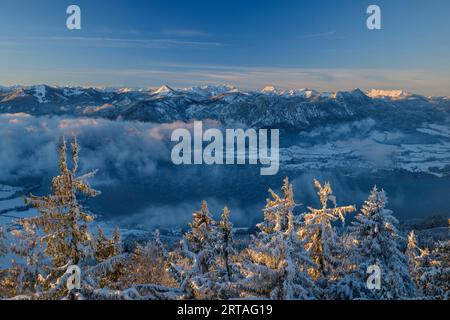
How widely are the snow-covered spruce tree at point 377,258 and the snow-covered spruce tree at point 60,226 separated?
1005 cm

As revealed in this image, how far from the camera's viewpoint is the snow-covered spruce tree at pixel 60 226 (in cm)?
1252

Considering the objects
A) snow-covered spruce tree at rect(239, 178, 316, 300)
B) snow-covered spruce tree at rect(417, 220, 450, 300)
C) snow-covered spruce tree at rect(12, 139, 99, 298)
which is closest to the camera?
snow-covered spruce tree at rect(12, 139, 99, 298)

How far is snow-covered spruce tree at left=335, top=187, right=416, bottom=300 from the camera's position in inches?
586

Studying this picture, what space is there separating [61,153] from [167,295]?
5.62 m

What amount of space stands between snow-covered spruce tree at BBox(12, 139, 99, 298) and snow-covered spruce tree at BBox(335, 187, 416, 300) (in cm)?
1005

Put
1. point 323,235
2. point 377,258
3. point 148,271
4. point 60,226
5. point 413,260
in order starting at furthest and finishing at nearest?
point 413,260 < point 148,271 < point 323,235 < point 377,258 < point 60,226

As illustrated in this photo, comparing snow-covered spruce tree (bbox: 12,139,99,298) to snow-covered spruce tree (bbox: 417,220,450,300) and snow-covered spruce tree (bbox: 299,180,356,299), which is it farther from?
snow-covered spruce tree (bbox: 417,220,450,300)

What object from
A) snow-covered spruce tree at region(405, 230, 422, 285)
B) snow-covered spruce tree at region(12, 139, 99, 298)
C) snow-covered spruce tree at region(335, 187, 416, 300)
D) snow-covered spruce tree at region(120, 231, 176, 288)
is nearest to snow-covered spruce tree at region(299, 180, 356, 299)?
snow-covered spruce tree at region(335, 187, 416, 300)

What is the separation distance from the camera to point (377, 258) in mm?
15609

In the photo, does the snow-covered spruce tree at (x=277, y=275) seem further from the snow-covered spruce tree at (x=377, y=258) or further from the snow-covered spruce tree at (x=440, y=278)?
the snow-covered spruce tree at (x=440, y=278)

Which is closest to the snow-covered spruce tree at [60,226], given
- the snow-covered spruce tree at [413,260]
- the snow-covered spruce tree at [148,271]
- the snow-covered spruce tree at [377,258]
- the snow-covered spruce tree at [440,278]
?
the snow-covered spruce tree at [148,271]

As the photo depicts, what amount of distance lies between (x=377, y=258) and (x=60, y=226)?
41.0ft

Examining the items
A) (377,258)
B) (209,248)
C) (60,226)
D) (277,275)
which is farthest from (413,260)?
(60,226)

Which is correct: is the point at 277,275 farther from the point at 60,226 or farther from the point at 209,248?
the point at 60,226
